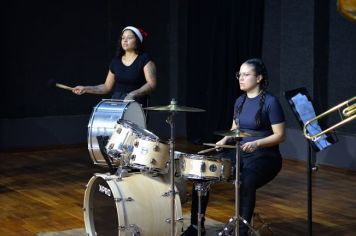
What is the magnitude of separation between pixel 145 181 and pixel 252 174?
2.20 ft

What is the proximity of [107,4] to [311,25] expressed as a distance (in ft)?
9.71

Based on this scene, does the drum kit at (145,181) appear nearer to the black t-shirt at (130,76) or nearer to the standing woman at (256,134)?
the standing woman at (256,134)

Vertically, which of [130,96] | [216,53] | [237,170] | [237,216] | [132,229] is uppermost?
[216,53]

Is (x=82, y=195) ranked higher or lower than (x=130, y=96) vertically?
lower

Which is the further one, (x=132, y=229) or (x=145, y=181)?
(x=145, y=181)

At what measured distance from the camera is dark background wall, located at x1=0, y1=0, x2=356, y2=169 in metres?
8.00

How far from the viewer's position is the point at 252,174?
466 cm

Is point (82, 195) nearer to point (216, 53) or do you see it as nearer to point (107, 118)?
point (107, 118)

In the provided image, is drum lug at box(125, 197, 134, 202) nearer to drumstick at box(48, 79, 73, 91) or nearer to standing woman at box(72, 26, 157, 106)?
standing woman at box(72, 26, 157, 106)

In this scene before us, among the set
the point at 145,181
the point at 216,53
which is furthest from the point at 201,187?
the point at 216,53

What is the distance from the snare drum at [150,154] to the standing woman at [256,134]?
407mm

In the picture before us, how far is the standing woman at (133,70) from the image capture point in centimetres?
586

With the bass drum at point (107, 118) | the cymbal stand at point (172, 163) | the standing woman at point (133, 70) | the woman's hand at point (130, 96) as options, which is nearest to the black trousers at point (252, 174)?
the cymbal stand at point (172, 163)

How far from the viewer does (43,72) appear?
939 centimetres
